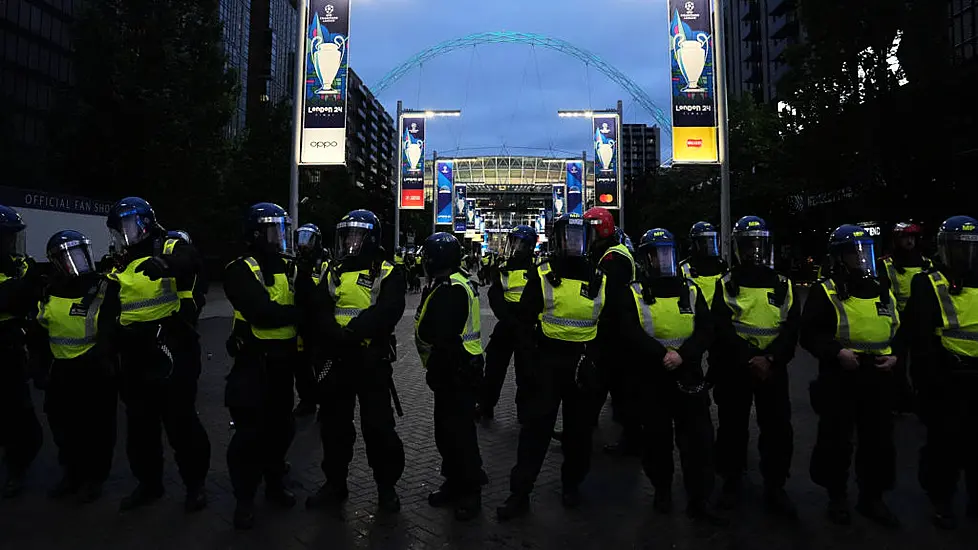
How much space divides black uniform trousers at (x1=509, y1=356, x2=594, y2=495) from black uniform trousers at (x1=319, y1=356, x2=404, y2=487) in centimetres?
85

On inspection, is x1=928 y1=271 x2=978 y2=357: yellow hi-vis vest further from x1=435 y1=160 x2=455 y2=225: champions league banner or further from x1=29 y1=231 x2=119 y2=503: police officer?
x1=435 y1=160 x2=455 y2=225: champions league banner

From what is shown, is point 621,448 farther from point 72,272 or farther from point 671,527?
point 72,272

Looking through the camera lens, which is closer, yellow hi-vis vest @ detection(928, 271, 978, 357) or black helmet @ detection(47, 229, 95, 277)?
yellow hi-vis vest @ detection(928, 271, 978, 357)

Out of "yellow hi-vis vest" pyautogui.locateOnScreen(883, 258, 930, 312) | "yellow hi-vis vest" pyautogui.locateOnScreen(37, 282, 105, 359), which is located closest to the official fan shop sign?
"yellow hi-vis vest" pyautogui.locateOnScreen(883, 258, 930, 312)

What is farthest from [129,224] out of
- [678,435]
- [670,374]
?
[678,435]

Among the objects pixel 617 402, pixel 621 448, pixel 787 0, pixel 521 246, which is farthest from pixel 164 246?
pixel 787 0

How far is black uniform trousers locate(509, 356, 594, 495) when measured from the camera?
165 inches

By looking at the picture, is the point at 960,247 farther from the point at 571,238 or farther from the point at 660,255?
the point at 571,238

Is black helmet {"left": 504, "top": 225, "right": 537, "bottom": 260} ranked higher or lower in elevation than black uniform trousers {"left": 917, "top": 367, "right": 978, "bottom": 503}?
higher

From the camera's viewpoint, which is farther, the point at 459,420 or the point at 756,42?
the point at 756,42

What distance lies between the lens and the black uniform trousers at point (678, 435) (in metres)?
4.07

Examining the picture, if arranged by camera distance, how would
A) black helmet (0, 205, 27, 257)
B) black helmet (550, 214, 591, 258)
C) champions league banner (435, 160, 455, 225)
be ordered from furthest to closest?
champions league banner (435, 160, 455, 225) < black helmet (0, 205, 27, 257) < black helmet (550, 214, 591, 258)

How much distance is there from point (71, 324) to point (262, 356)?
4.72ft

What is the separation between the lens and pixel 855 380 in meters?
4.04
